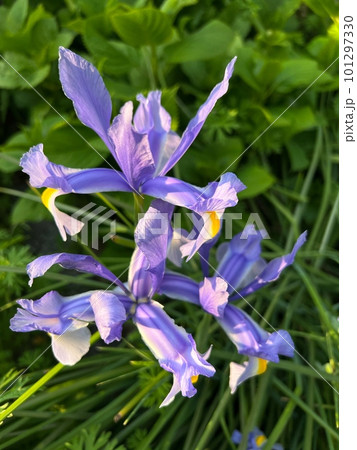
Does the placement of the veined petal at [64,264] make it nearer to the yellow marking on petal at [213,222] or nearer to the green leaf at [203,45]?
the yellow marking on petal at [213,222]

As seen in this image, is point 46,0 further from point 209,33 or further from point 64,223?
point 64,223

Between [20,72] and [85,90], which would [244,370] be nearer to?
[85,90]

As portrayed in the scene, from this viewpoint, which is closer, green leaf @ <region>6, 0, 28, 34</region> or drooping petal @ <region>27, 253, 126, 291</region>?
drooping petal @ <region>27, 253, 126, 291</region>

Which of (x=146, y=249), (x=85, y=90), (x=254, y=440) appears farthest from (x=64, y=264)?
(x=254, y=440)

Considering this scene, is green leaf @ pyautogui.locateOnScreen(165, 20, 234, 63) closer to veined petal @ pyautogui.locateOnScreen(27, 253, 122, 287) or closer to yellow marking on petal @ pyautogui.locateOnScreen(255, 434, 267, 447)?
veined petal @ pyautogui.locateOnScreen(27, 253, 122, 287)

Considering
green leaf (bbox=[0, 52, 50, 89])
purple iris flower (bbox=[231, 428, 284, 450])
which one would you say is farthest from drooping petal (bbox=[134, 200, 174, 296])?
green leaf (bbox=[0, 52, 50, 89])

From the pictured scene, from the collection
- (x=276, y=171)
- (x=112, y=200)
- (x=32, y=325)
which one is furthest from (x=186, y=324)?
(x=276, y=171)
